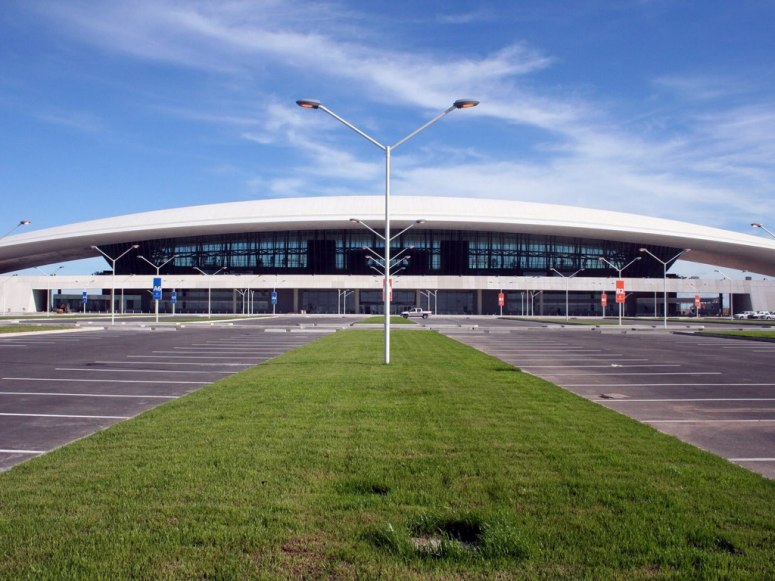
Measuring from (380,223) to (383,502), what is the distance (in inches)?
3645

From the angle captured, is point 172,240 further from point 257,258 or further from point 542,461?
point 542,461

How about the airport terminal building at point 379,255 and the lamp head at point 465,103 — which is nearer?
the lamp head at point 465,103

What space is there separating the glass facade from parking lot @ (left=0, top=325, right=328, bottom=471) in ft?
261

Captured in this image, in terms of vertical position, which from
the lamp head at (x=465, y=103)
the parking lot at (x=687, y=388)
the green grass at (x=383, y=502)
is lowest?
the parking lot at (x=687, y=388)

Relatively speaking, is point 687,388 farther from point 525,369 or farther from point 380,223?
point 380,223

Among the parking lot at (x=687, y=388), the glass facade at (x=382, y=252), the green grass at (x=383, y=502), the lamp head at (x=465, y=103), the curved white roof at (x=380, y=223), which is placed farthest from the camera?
the glass facade at (x=382, y=252)

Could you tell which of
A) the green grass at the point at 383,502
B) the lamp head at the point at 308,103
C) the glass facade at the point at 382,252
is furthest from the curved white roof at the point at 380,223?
the green grass at the point at 383,502

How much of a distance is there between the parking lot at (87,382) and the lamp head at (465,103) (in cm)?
981

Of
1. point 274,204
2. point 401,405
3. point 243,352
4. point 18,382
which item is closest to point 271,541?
point 401,405

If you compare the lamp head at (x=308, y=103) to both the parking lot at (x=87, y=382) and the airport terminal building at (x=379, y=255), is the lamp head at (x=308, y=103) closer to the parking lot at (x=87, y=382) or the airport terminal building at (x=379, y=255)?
the parking lot at (x=87, y=382)

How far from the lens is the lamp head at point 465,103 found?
16906 millimetres

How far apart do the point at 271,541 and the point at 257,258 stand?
105869 millimetres

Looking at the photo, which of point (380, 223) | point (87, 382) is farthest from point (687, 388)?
point (380, 223)

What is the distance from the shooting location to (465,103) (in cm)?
1698
